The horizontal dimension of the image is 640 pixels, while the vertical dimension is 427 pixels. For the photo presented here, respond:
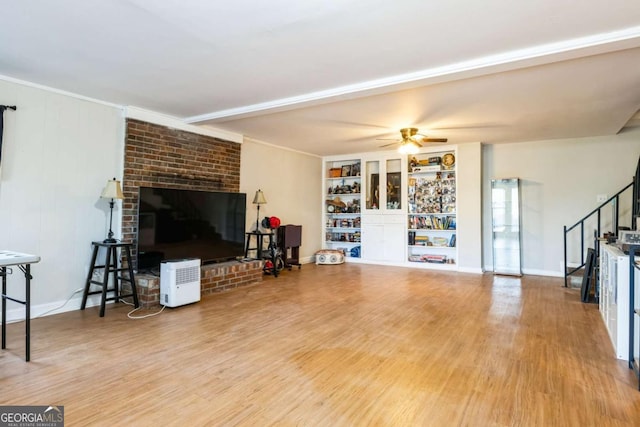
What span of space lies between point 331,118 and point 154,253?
2.80 meters

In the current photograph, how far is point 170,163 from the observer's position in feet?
15.3

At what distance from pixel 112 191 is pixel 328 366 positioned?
3.03 m

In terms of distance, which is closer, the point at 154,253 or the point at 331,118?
the point at 154,253

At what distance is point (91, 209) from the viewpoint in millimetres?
4004

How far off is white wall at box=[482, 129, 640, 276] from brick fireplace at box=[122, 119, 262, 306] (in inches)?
184

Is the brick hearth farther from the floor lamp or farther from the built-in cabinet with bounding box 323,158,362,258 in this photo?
the built-in cabinet with bounding box 323,158,362,258

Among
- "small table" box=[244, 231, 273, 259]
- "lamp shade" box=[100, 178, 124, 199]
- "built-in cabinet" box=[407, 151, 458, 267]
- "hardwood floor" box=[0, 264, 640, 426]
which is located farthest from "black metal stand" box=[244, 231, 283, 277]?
"built-in cabinet" box=[407, 151, 458, 267]

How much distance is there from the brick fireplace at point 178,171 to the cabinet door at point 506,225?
4.26m

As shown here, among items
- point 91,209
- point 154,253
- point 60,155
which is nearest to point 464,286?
point 154,253

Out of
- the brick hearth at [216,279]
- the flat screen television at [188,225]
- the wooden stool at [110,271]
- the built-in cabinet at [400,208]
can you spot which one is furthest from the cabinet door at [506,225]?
the wooden stool at [110,271]

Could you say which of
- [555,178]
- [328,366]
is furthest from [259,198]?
[555,178]

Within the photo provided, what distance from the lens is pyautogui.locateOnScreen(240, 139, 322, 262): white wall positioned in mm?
6105

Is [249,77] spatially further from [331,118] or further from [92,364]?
[92,364]

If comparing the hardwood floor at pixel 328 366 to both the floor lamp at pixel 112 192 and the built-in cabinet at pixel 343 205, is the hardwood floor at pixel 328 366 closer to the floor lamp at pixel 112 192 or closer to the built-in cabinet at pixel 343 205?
the floor lamp at pixel 112 192
